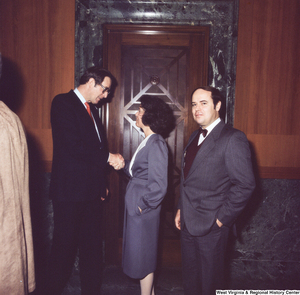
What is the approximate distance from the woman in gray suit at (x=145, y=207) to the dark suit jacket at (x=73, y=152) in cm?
42

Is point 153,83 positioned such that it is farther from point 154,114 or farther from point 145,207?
point 145,207

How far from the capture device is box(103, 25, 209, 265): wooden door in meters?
2.61

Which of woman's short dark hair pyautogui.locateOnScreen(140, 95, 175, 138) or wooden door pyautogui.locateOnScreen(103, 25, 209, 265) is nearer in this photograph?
woman's short dark hair pyautogui.locateOnScreen(140, 95, 175, 138)

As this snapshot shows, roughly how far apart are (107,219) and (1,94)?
2174 mm

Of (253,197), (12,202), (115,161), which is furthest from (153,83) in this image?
(12,202)

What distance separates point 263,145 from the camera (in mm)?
2576

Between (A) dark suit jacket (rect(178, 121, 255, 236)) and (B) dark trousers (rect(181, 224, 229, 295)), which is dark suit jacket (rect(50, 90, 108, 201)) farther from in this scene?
(B) dark trousers (rect(181, 224, 229, 295))

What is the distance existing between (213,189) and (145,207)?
59 cm

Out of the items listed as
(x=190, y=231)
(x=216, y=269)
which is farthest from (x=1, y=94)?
(x=216, y=269)

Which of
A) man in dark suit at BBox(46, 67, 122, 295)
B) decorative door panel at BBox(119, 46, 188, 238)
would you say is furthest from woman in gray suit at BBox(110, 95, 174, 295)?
decorative door panel at BBox(119, 46, 188, 238)

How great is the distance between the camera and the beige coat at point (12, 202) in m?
0.77

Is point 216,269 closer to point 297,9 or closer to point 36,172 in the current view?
point 36,172

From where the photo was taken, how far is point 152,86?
8.81 ft

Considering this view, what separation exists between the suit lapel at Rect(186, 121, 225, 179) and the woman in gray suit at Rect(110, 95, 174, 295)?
0.26 metres
